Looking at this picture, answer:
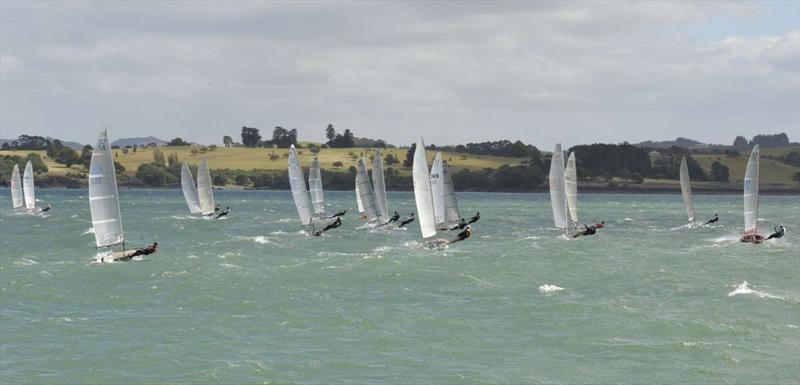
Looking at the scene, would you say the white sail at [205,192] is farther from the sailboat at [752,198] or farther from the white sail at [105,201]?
the sailboat at [752,198]

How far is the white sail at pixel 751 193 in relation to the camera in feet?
260

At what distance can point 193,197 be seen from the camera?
118 meters

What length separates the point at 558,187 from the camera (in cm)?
8338

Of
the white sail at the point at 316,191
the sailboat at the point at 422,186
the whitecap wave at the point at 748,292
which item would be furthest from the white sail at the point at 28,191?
the whitecap wave at the point at 748,292

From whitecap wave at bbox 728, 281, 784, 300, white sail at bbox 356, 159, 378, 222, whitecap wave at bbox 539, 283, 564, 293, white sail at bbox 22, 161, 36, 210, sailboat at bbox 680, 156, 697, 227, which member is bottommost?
whitecap wave at bbox 728, 281, 784, 300

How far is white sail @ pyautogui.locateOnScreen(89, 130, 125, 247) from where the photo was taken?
188ft

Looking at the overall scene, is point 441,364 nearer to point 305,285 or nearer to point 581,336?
point 581,336

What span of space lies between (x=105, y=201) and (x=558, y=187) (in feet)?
124

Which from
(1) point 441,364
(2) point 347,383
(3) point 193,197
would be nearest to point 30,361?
(2) point 347,383

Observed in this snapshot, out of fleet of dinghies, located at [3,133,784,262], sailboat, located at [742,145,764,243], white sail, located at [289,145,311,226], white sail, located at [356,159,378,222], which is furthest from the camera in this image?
white sail, located at [356,159,378,222]

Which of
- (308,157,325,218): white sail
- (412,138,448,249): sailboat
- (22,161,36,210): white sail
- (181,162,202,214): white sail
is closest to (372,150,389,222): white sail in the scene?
(308,157,325,218): white sail

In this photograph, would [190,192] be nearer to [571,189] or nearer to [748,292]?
[571,189]

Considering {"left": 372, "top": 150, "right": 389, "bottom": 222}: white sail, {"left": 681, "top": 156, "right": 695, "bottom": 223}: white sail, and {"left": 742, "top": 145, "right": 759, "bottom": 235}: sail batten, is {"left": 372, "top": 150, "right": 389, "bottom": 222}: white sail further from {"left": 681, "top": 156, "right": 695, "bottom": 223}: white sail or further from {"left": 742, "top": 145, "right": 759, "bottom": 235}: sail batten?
{"left": 681, "top": 156, "right": 695, "bottom": 223}: white sail

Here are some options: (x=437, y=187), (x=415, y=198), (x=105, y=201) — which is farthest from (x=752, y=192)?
(x=105, y=201)
